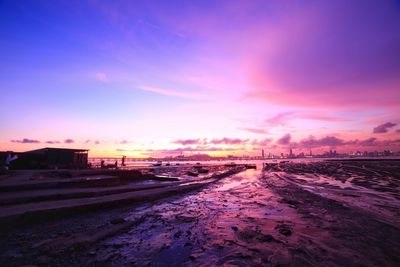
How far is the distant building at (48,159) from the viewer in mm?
38312

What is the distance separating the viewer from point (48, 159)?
137 ft

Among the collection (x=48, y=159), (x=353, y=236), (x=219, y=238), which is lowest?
(x=219, y=238)

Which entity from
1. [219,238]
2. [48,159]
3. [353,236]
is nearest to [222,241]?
[219,238]

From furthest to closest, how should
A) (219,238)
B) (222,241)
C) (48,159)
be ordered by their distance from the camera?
(48,159)
(219,238)
(222,241)

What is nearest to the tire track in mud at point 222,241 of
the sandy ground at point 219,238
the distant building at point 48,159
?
the sandy ground at point 219,238

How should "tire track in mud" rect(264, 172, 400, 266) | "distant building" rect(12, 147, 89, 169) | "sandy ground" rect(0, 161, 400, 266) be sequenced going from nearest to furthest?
"tire track in mud" rect(264, 172, 400, 266)
"sandy ground" rect(0, 161, 400, 266)
"distant building" rect(12, 147, 89, 169)

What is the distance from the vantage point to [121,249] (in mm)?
6578

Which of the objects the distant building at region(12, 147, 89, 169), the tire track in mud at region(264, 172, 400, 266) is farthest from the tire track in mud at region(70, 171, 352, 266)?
the distant building at region(12, 147, 89, 169)

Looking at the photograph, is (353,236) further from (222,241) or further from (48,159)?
(48,159)

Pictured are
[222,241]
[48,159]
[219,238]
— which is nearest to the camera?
[222,241]

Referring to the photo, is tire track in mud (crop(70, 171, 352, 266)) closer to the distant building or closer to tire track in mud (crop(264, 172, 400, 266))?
tire track in mud (crop(264, 172, 400, 266))

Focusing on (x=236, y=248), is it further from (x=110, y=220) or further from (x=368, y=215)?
(x=368, y=215)

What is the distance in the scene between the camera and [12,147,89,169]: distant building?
38.3 meters

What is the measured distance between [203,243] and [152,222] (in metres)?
3.29
